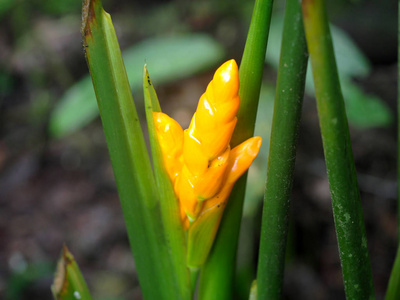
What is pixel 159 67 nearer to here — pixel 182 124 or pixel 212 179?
pixel 182 124

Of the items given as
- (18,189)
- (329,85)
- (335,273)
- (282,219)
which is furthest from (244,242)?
(18,189)

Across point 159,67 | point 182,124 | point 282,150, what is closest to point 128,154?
point 282,150

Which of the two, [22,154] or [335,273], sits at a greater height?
[22,154]

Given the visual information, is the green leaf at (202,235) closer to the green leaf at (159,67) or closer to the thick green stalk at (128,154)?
the thick green stalk at (128,154)

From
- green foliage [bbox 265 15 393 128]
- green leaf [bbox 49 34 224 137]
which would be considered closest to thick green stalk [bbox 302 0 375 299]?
green foliage [bbox 265 15 393 128]

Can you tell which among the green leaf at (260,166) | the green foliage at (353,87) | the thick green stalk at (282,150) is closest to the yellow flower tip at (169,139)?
the thick green stalk at (282,150)

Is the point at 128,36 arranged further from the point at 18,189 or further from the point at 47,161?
the point at 18,189

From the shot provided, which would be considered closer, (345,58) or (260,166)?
(260,166)

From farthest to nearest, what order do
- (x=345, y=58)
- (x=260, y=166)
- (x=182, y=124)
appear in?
(x=182, y=124) < (x=345, y=58) < (x=260, y=166)
